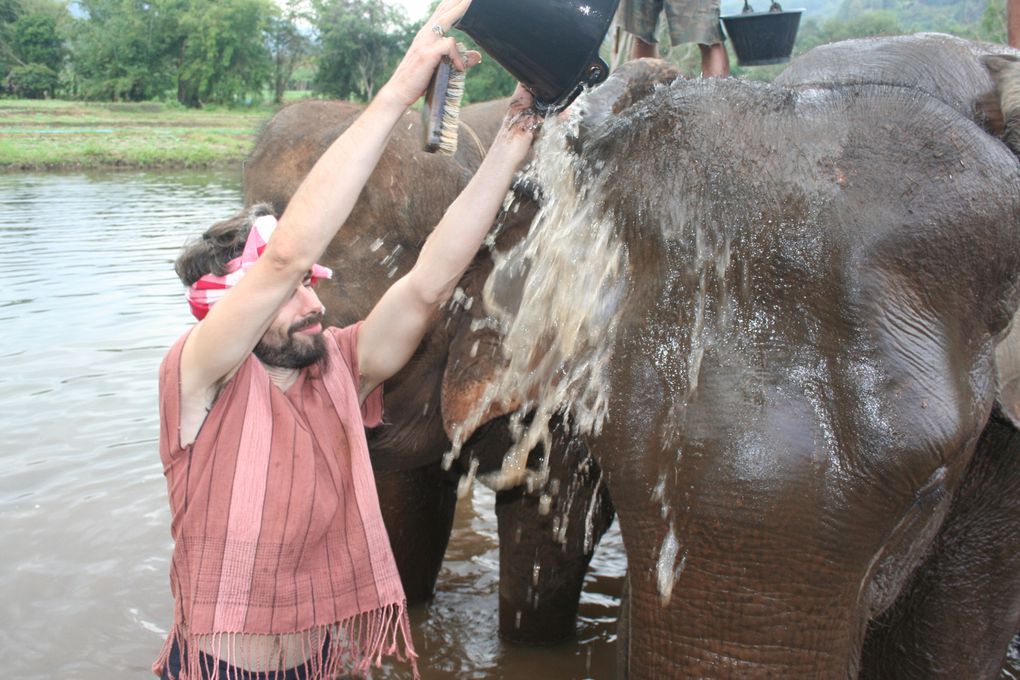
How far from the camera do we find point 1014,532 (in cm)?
268

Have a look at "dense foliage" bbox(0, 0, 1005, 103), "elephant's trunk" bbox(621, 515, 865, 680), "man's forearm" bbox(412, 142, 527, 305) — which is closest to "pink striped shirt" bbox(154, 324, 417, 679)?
"man's forearm" bbox(412, 142, 527, 305)

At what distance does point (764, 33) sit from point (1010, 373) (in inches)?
118

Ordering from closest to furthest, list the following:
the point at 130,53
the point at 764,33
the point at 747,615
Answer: the point at 747,615, the point at 764,33, the point at 130,53

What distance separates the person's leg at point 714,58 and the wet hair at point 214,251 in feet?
10.0

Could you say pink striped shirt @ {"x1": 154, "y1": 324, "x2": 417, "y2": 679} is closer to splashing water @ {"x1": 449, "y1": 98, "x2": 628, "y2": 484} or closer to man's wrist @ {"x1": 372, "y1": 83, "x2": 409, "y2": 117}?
splashing water @ {"x1": 449, "y1": 98, "x2": 628, "y2": 484}

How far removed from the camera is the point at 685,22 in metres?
4.82

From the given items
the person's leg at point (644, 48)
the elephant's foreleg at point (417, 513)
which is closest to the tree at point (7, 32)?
the person's leg at point (644, 48)

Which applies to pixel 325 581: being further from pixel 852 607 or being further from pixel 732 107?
pixel 732 107

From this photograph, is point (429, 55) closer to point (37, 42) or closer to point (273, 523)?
point (273, 523)

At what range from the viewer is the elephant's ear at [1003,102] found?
2.08 meters

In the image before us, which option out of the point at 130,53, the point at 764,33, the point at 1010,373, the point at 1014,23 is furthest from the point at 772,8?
the point at 130,53

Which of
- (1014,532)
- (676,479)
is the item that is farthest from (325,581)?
(1014,532)

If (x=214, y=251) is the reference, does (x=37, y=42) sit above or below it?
above

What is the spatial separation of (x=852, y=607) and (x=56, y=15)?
8175 centimetres
